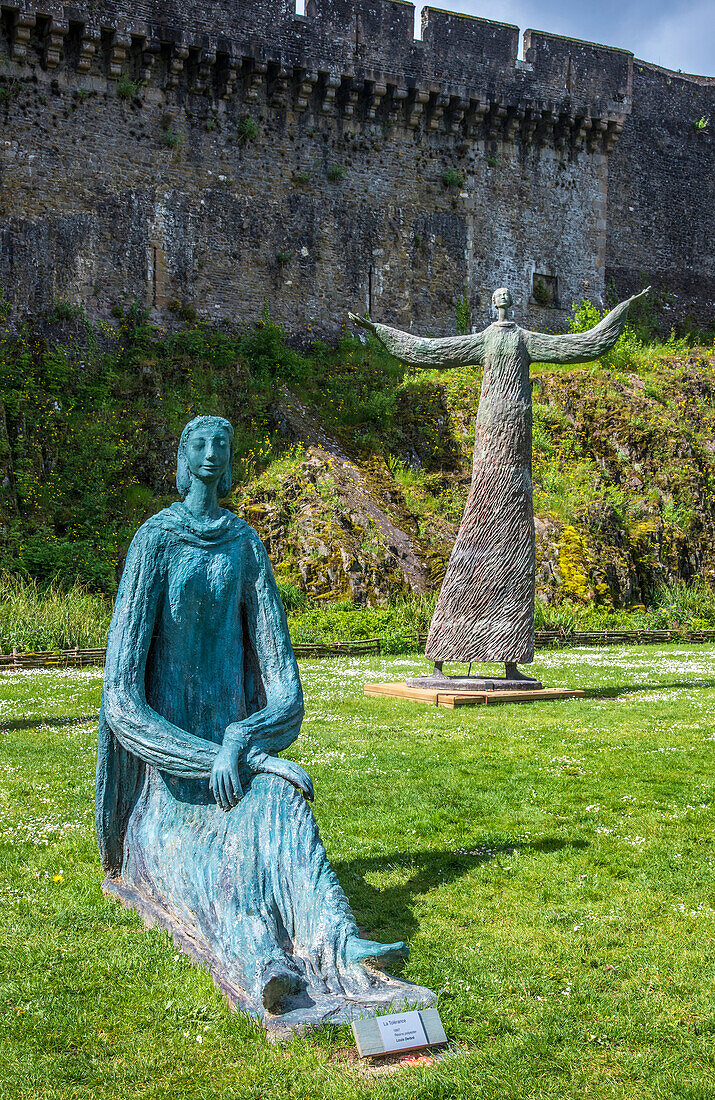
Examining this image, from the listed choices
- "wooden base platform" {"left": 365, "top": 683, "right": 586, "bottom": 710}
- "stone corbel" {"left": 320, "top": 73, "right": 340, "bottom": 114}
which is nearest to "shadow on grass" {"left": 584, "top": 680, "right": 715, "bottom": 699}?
"wooden base platform" {"left": 365, "top": 683, "right": 586, "bottom": 710}

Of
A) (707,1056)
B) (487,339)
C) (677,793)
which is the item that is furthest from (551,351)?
(707,1056)

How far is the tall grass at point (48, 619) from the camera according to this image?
1401 centimetres

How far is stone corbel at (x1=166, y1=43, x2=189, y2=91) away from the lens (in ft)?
74.3

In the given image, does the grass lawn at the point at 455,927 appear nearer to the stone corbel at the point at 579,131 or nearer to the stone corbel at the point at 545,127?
the stone corbel at the point at 545,127

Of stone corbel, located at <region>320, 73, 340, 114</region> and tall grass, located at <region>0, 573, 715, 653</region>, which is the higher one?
stone corbel, located at <region>320, 73, 340, 114</region>

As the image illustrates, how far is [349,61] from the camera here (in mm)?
24641

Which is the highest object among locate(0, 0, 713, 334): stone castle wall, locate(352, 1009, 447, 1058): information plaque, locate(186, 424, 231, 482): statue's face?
locate(0, 0, 713, 334): stone castle wall

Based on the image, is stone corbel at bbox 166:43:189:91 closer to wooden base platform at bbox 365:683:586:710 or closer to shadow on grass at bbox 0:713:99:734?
wooden base platform at bbox 365:683:586:710

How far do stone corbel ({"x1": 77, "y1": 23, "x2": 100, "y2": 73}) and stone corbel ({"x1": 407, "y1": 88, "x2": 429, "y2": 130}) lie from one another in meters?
7.99

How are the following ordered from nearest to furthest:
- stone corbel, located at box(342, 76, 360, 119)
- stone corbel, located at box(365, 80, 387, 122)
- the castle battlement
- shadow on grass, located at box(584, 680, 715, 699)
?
shadow on grass, located at box(584, 680, 715, 699) < the castle battlement < stone corbel, located at box(342, 76, 360, 119) < stone corbel, located at box(365, 80, 387, 122)

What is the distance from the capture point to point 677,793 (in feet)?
20.9

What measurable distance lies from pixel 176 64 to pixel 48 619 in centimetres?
1424

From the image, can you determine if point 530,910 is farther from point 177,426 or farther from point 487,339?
point 177,426

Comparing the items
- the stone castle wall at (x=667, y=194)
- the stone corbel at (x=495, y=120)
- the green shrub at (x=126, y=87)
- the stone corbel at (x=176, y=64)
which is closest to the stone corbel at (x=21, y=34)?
the green shrub at (x=126, y=87)
